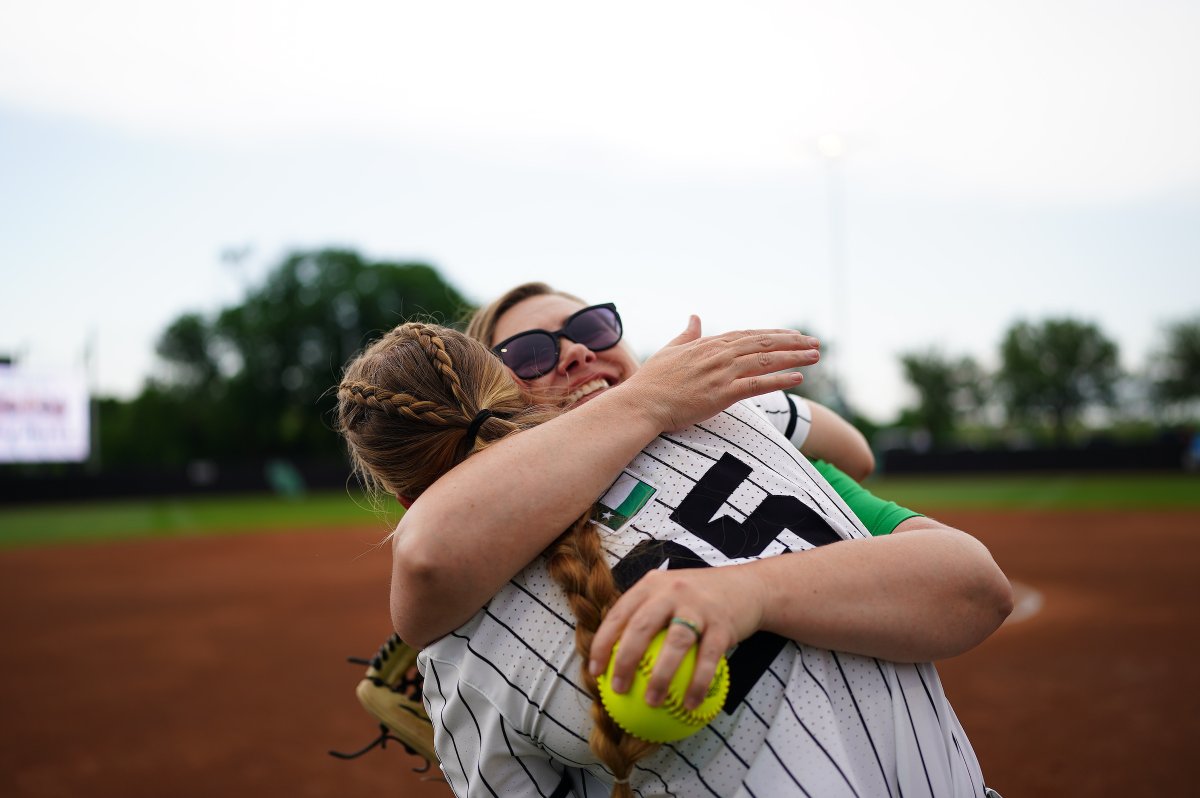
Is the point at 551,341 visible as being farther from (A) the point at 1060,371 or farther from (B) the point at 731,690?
(A) the point at 1060,371

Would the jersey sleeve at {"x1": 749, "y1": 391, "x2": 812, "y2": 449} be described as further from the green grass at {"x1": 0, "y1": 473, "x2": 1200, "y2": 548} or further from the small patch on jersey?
the green grass at {"x1": 0, "y1": 473, "x2": 1200, "y2": 548}

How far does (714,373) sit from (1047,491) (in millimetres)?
28512

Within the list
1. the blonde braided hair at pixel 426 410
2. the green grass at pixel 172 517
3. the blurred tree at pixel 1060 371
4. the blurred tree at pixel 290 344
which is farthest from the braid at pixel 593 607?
the blurred tree at pixel 1060 371

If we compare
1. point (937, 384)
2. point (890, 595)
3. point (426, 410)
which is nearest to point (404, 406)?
point (426, 410)

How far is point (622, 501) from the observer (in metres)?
1.27

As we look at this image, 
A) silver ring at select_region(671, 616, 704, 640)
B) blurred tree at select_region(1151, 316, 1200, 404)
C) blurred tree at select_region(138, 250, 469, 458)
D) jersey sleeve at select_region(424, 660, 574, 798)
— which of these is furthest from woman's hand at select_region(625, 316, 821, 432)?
blurred tree at select_region(1151, 316, 1200, 404)

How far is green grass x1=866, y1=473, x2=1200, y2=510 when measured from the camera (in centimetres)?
2111

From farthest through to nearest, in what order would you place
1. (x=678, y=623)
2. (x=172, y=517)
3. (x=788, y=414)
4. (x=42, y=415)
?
(x=42, y=415) → (x=172, y=517) → (x=788, y=414) → (x=678, y=623)

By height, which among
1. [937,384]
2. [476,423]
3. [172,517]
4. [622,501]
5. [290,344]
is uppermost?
[476,423]

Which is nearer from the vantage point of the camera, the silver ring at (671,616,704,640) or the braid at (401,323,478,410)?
the silver ring at (671,616,704,640)

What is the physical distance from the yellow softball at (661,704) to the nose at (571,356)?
3.07ft

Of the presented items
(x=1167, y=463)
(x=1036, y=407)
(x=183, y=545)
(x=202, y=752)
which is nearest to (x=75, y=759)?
(x=202, y=752)

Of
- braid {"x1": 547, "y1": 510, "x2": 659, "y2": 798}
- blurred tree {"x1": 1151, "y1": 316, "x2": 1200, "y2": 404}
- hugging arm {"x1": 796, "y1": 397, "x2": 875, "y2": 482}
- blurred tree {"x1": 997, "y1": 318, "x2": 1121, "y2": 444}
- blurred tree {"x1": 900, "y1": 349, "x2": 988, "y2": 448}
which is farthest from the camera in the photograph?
blurred tree {"x1": 900, "y1": 349, "x2": 988, "y2": 448}

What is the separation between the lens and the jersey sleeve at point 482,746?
49.2 inches
